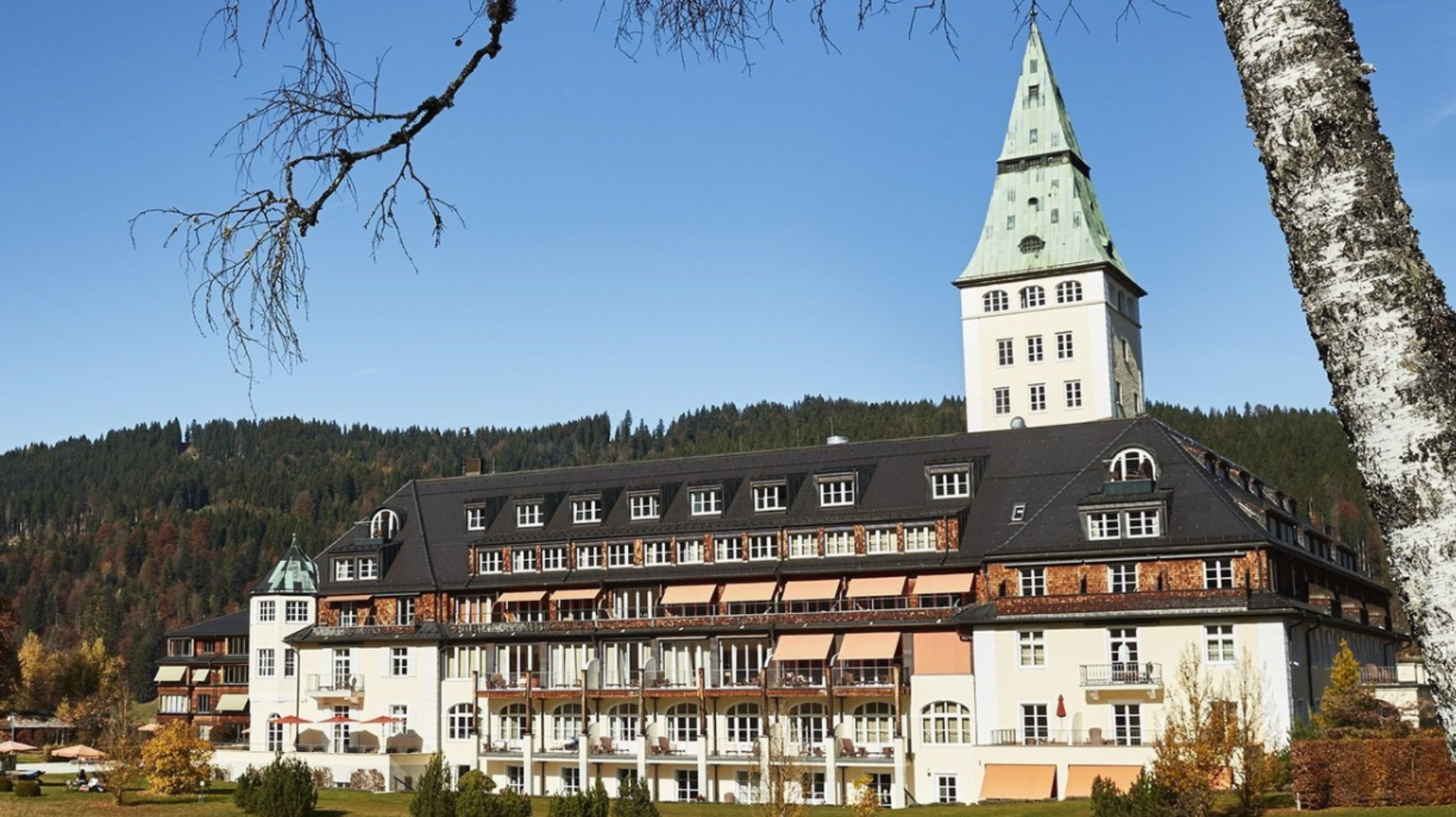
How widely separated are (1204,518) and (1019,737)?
10.3m

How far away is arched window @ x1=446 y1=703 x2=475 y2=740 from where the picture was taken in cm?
6856

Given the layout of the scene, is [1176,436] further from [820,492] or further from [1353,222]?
[1353,222]

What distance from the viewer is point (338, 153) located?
6.46m

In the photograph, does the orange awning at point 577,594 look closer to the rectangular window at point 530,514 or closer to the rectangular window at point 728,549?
the rectangular window at point 530,514

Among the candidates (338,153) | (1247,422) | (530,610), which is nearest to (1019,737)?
(530,610)

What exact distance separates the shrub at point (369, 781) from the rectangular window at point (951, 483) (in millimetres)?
25762

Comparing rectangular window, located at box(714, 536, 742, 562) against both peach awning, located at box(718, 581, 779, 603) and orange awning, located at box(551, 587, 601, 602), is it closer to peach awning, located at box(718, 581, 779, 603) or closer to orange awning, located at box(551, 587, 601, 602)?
peach awning, located at box(718, 581, 779, 603)

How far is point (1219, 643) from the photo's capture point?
179 feet

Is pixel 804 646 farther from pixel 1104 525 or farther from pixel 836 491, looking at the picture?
pixel 1104 525

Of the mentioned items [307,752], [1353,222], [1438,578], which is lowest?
[307,752]

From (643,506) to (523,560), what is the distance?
597 cm

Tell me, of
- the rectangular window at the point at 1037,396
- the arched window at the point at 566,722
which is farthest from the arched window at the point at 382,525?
the rectangular window at the point at 1037,396

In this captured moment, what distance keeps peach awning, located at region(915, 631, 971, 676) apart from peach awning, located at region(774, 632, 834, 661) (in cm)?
362

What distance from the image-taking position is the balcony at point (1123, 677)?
54.8m
